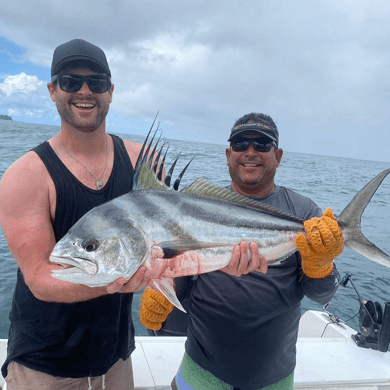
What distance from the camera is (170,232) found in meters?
2.22

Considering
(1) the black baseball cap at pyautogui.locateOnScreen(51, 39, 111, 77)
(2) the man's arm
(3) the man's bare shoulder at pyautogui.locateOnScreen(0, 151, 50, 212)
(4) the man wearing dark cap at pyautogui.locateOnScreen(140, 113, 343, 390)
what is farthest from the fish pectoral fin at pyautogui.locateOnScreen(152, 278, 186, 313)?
(1) the black baseball cap at pyautogui.locateOnScreen(51, 39, 111, 77)

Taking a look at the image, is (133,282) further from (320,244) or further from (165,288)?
(320,244)

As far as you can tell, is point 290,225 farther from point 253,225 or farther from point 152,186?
point 152,186

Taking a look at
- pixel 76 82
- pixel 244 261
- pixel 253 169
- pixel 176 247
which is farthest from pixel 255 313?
pixel 76 82

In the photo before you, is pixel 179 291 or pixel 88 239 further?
pixel 179 291

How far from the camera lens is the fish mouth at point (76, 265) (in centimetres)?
195

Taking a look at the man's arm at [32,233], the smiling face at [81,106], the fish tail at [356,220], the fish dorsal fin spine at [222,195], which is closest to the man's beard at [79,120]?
the smiling face at [81,106]

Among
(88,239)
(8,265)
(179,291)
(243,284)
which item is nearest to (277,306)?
(243,284)

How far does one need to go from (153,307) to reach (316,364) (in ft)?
7.11

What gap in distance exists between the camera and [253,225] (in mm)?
2576

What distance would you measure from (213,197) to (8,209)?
1.46m

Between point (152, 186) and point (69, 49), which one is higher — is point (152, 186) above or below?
below

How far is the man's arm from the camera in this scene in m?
2.24

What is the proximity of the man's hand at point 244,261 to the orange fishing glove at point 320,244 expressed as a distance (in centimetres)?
36
